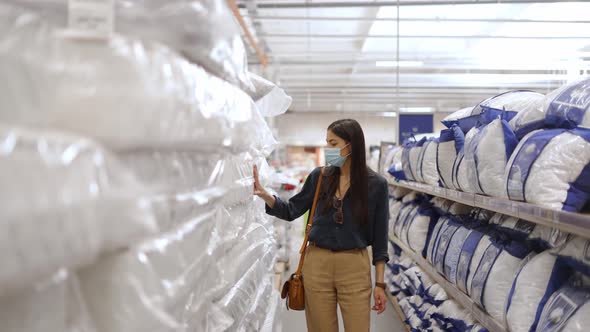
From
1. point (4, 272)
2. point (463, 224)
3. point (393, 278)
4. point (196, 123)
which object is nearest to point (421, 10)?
point (393, 278)

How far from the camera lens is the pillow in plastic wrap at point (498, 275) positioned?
1948 mm

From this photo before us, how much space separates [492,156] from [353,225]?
2.36 ft

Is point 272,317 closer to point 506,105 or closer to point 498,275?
point 498,275

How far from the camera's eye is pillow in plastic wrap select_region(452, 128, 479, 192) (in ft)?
7.71

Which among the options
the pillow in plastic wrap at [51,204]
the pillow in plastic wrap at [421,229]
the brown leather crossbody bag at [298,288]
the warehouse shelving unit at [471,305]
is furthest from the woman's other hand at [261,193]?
the pillow in plastic wrap at [421,229]

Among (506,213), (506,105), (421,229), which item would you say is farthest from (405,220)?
(506,213)

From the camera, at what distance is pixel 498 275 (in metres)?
1.98

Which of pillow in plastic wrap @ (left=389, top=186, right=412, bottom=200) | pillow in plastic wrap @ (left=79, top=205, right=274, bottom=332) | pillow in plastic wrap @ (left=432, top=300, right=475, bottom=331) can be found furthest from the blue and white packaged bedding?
pillow in plastic wrap @ (left=389, top=186, right=412, bottom=200)

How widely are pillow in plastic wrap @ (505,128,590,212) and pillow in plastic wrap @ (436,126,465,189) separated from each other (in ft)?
2.91

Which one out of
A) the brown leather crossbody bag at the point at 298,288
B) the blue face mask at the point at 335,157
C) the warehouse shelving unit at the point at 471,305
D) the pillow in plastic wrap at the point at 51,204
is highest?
the pillow in plastic wrap at the point at 51,204

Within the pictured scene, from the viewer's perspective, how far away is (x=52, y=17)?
0.66 metres

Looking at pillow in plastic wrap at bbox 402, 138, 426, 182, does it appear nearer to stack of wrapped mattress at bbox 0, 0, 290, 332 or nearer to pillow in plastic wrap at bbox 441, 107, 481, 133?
pillow in plastic wrap at bbox 441, 107, 481, 133

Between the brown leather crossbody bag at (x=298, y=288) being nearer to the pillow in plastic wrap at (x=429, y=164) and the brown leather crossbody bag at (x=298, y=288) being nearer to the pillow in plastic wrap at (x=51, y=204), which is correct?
the pillow in plastic wrap at (x=429, y=164)

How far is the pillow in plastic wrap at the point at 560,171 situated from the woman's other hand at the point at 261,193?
1067 mm
